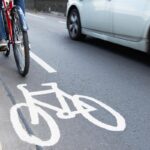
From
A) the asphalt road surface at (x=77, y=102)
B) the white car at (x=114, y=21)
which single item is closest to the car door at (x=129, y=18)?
the white car at (x=114, y=21)

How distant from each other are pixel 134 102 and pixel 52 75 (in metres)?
1.63

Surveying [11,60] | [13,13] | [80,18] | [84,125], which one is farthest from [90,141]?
[80,18]

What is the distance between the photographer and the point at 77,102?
505 centimetres

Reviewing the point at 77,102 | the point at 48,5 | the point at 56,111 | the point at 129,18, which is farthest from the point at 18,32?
the point at 48,5

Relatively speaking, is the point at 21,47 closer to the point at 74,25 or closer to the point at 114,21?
the point at 114,21

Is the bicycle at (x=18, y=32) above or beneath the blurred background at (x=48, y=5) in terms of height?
above

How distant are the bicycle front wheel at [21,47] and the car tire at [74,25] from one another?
9.85ft

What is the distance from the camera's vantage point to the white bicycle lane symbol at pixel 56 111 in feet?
13.3

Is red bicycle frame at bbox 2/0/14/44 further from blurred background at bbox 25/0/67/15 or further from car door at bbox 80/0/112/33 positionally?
blurred background at bbox 25/0/67/15

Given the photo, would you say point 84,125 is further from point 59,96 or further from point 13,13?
point 13,13

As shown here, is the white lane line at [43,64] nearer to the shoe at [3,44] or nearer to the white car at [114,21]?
the shoe at [3,44]

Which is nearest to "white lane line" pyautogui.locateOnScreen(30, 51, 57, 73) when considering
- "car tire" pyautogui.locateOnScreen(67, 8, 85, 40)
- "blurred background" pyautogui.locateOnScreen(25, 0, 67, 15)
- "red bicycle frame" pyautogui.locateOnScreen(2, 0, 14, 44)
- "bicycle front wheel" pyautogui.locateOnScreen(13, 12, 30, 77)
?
"bicycle front wheel" pyautogui.locateOnScreen(13, 12, 30, 77)

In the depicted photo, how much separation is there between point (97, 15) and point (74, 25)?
1.20 m

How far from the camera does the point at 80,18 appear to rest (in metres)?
9.08
